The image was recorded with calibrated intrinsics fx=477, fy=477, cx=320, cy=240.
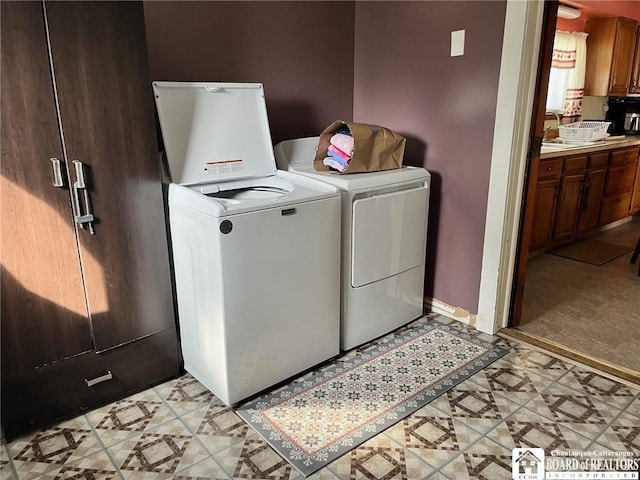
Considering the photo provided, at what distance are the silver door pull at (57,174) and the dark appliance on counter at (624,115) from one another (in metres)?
5.08

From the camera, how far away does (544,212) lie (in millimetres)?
3576

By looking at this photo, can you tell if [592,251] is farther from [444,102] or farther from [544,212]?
[444,102]

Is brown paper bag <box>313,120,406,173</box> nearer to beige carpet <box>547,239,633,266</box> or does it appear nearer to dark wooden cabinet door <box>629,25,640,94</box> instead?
beige carpet <box>547,239,633,266</box>

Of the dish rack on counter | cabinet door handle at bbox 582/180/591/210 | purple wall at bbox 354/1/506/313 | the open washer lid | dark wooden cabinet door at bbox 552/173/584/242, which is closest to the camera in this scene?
the open washer lid

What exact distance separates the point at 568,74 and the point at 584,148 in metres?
1.04

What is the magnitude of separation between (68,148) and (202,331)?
0.87 metres

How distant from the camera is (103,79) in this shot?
5.66 ft

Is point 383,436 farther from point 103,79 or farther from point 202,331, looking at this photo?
point 103,79

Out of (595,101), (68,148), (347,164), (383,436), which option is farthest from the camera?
(595,101)

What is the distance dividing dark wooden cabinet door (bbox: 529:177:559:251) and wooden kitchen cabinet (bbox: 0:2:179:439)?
269cm

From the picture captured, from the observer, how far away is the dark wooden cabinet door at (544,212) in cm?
347

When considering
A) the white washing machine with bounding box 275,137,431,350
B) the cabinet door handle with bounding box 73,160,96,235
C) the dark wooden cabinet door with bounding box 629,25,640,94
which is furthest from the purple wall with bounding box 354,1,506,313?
the dark wooden cabinet door with bounding box 629,25,640,94

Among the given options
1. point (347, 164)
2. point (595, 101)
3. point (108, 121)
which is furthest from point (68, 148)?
point (595, 101)

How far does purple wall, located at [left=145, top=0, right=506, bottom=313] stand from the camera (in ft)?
7.60
